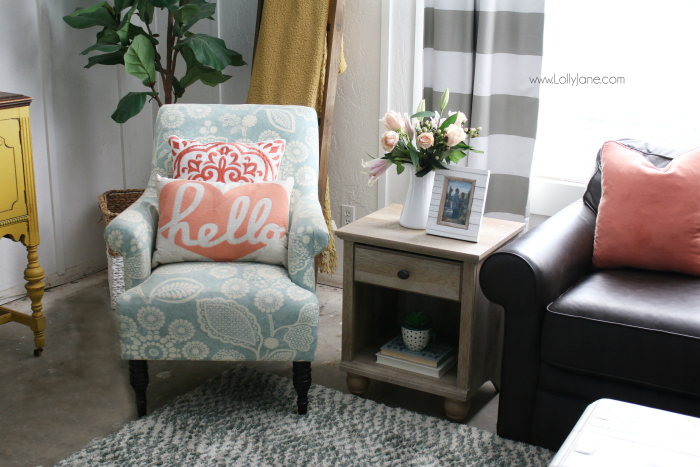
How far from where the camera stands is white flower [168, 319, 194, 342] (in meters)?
1.76

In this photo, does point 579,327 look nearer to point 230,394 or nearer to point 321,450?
point 321,450

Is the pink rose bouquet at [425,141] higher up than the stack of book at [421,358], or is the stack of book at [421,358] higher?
the pink rose bouquet at [425,141]

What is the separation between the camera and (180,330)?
177cm

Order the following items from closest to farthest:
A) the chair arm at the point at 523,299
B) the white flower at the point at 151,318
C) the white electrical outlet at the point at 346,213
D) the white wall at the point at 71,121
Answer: the chair arm at the point at 523,299
the white flower at the point at 151,318
the white wall at the point at 71,121
the white electrical outlet at the point at 346,213

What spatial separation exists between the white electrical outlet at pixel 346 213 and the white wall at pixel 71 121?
0.70 metres

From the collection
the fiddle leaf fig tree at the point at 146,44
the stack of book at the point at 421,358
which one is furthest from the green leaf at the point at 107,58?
the stack of book at the point at 421,358

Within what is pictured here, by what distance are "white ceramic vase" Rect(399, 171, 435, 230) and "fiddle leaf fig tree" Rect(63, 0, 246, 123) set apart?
0.99 m

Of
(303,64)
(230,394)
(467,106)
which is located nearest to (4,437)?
(230,394)

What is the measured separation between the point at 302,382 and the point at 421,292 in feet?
1.37

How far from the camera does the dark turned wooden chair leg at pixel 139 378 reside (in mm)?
1840

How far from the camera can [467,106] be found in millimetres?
2373

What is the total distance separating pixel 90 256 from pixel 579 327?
2.31 m

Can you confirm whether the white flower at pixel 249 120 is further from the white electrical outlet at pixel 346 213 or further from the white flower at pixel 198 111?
the white electrical outlet at pixel 346 213

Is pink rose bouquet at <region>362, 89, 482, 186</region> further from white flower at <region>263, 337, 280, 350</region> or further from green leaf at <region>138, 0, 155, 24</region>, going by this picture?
green leaf at <region>138, 0, 155, 24</region>
